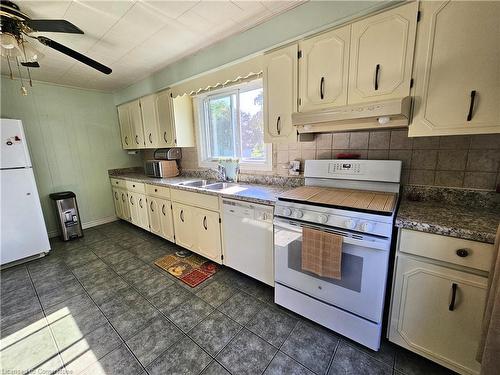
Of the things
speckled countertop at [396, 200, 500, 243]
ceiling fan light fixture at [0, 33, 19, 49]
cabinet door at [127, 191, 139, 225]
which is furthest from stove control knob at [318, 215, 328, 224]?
cabinet door at [127, 191, 139, 225]

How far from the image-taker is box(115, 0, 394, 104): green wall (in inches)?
56.2

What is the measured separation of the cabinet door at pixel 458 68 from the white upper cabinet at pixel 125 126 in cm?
397

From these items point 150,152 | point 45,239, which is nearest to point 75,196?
point 45,239

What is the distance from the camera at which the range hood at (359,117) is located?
1.25 metres

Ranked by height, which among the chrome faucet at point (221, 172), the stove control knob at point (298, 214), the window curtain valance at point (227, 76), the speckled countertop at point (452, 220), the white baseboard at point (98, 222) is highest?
the window curtain valance at point (227, 76)

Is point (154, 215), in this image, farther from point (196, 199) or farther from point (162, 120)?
point (162, 120)

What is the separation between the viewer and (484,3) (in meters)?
1.03

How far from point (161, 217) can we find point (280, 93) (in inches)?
88.4

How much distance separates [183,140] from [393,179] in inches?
100

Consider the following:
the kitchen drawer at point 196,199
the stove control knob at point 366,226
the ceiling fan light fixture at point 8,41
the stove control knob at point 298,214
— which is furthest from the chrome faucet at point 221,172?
the ceiling fan light fixture at point 8,41

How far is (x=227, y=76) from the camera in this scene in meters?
2.13

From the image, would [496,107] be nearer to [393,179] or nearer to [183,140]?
[393,179]

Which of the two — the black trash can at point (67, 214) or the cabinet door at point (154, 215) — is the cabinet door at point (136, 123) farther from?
the black trash can at point (67, 214)

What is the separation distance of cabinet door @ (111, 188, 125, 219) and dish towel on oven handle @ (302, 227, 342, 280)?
3593 mm
